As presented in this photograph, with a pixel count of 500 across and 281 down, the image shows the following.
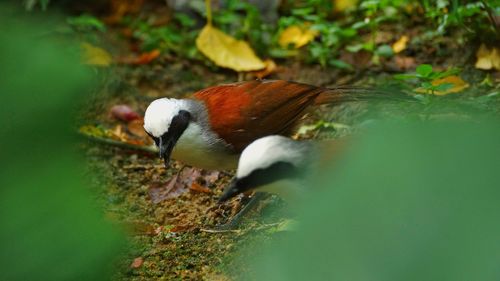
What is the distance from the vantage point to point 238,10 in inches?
239

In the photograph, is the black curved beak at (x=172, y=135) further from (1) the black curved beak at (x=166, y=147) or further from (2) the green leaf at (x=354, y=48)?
(2) the green leaf at (x=354, y=48)

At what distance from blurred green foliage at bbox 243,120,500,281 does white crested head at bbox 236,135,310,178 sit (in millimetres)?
1558

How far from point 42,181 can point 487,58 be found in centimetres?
423

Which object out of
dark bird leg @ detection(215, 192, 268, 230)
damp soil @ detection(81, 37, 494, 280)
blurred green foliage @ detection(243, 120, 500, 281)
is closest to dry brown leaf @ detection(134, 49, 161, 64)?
damp soil @ detection(81, 37, 494, 280)

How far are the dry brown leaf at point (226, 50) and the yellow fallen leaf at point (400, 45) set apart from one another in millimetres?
978

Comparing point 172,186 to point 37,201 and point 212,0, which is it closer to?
point 212,0

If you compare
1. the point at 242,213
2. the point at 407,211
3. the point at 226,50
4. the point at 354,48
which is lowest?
the point at 242,213

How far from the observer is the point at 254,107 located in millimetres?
3537

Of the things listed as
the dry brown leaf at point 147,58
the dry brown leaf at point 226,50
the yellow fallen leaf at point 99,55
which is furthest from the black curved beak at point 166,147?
the dry brown leaf at point 147,58

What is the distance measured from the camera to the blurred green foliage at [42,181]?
86cm

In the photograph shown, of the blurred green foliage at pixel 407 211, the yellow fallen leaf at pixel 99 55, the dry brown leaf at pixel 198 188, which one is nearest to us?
the blurred green foliage at pixel 407 211

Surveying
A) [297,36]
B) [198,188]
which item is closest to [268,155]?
[198,188]

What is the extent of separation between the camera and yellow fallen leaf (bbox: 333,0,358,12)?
5.92 meters

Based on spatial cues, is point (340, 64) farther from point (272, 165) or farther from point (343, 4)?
Answer: point (272, 165)
